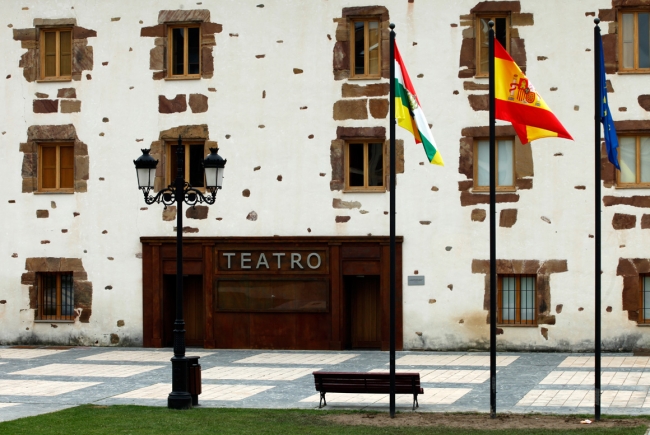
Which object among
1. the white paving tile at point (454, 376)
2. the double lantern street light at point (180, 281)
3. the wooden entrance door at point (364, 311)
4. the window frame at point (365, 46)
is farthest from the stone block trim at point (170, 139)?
the double lantern street light at point (180, 281)

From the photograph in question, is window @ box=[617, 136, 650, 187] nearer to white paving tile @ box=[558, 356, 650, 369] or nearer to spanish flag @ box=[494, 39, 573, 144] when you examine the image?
white paving tile @ box=[558, 356, 650, 369]

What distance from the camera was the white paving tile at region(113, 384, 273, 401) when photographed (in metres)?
18.2

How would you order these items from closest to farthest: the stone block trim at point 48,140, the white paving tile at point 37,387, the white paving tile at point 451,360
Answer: the white paving tile at point 37,387 → the white paving tile at point 451,360 → the stone block trim at point 48,140

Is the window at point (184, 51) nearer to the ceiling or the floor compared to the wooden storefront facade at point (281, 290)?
nearer to the ceiling

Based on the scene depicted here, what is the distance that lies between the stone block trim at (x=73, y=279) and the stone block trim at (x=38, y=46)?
14.6 ft

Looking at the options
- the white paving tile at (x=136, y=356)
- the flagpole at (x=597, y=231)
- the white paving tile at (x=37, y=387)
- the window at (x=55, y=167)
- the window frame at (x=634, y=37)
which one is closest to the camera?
the flagpole at (x=597, y=231)

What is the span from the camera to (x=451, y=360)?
23.6 m

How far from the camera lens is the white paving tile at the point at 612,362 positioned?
72.3ft

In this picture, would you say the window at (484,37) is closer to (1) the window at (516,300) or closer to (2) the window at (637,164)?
(2) the window at (637,164)

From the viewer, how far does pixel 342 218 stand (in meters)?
25.9

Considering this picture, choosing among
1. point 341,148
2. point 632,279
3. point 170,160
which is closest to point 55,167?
point 170,160

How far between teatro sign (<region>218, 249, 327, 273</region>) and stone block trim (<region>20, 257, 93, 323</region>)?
341cm

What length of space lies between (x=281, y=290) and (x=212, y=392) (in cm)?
748

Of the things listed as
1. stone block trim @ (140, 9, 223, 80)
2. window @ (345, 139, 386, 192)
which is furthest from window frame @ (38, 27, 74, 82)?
window @ (345, 139, 386, 192)
